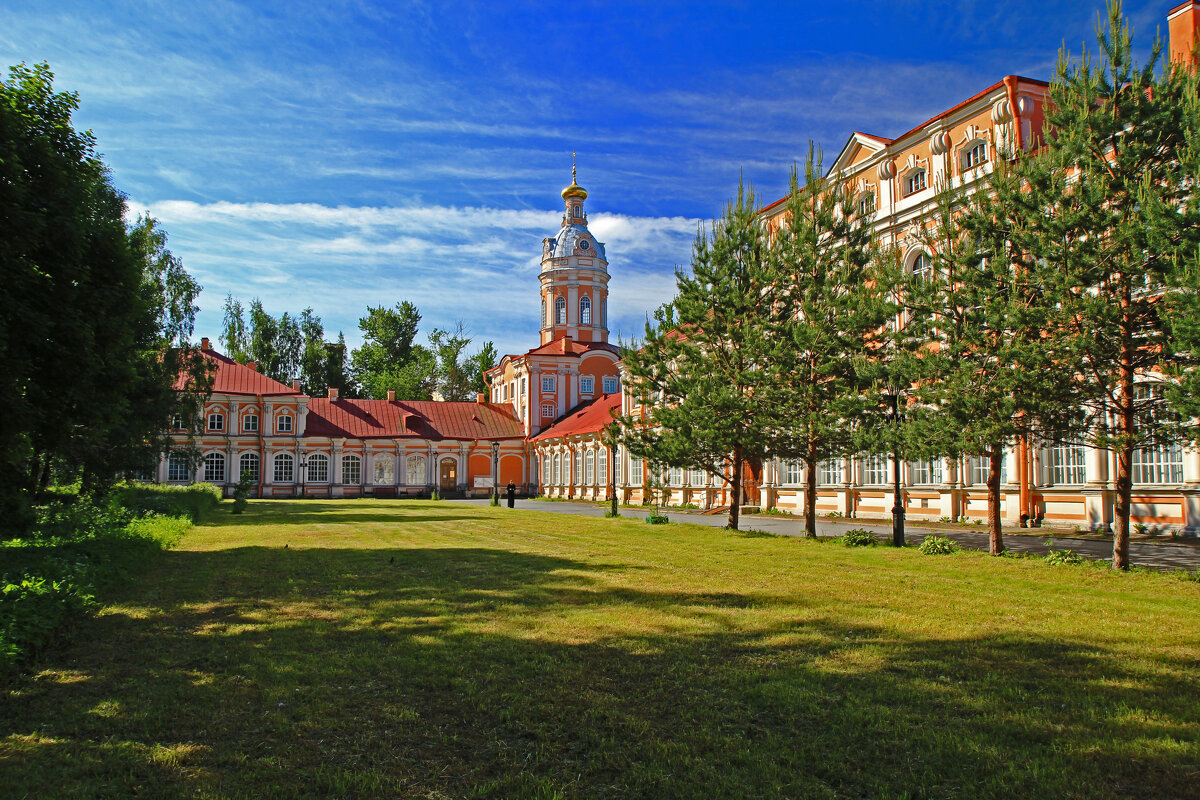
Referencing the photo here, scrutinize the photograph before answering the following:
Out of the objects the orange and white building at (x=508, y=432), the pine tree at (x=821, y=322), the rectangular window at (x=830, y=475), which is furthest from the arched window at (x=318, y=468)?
the pine tree at (x=821, y=322)

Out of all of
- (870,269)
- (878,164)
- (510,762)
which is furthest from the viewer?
(878,164)

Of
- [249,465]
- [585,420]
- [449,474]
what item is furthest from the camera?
[449,474]

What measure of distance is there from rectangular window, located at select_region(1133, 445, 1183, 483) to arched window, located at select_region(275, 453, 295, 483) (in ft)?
162

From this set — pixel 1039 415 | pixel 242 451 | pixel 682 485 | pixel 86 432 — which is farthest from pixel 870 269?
pixel 242 451

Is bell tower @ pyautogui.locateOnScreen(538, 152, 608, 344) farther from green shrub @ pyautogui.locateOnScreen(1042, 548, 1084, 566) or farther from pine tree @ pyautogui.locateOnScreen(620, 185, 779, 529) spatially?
green shrub @ pyautogui.locateOnScreen(1042, 548, 1084, 566)

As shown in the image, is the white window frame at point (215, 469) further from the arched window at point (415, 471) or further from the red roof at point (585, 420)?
the red roof at point (585, 420)

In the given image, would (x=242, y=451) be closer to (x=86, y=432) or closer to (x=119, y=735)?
(x=86, y=432)

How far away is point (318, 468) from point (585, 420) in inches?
798

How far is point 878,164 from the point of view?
24500 millimetres

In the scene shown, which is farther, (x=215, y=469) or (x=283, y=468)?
(x=283, y=468)

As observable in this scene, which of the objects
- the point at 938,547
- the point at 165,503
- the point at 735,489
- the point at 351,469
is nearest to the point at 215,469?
the point at 351,469

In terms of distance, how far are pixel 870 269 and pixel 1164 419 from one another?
7.15 m

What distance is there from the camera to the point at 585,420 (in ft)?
159

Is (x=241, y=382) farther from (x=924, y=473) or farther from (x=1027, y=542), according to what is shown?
(x=1027, y=542)
